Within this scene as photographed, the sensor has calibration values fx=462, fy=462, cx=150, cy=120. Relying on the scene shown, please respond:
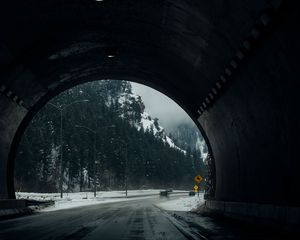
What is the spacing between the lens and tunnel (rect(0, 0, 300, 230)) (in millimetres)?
11750

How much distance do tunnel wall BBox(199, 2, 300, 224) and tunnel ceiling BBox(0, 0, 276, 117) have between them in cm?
84

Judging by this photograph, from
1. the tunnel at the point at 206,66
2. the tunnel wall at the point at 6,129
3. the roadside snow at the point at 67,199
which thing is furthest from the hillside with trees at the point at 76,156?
the tunnel at the point at 206,66

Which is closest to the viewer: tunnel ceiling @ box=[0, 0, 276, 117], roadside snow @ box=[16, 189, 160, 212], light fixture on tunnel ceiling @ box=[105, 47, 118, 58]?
tunnel ceiling @ box=[0, 0, 276, 117]

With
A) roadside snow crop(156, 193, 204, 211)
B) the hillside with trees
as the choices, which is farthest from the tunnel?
the hillside with trees

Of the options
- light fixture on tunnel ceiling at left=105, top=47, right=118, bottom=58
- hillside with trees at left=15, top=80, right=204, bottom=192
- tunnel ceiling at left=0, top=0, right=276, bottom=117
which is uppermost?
hillside with trees at left=15, top=80, right=204, bottom=192

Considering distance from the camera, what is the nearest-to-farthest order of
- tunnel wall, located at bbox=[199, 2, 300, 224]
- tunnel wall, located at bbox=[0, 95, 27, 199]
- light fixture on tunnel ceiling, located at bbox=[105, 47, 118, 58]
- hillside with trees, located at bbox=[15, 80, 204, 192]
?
tunnel wall, located at bbox=[199, 2, 300, 224] → light fixture on tunnel ceiling, located at bbox=[105, 47, 118, 58] → tunnel wall, located at bbox=[0, 95, 27, 199] → hillside with trees, located at bbox=[15, 80, 204, 192]

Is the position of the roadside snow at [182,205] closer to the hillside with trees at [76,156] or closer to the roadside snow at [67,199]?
the roadside snow at [67,199]

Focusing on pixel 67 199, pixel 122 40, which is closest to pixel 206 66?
pixel 122 40

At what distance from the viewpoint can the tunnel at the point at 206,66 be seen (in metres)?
11.8

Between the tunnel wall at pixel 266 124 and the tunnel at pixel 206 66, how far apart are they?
36 millimetres

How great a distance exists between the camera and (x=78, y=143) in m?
128

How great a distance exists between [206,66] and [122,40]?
3.92m

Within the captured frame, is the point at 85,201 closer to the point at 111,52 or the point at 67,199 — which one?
the point at 67,199

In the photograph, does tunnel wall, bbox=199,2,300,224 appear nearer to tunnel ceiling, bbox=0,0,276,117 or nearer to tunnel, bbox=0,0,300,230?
tunnel, bbox=0,0,300,230
